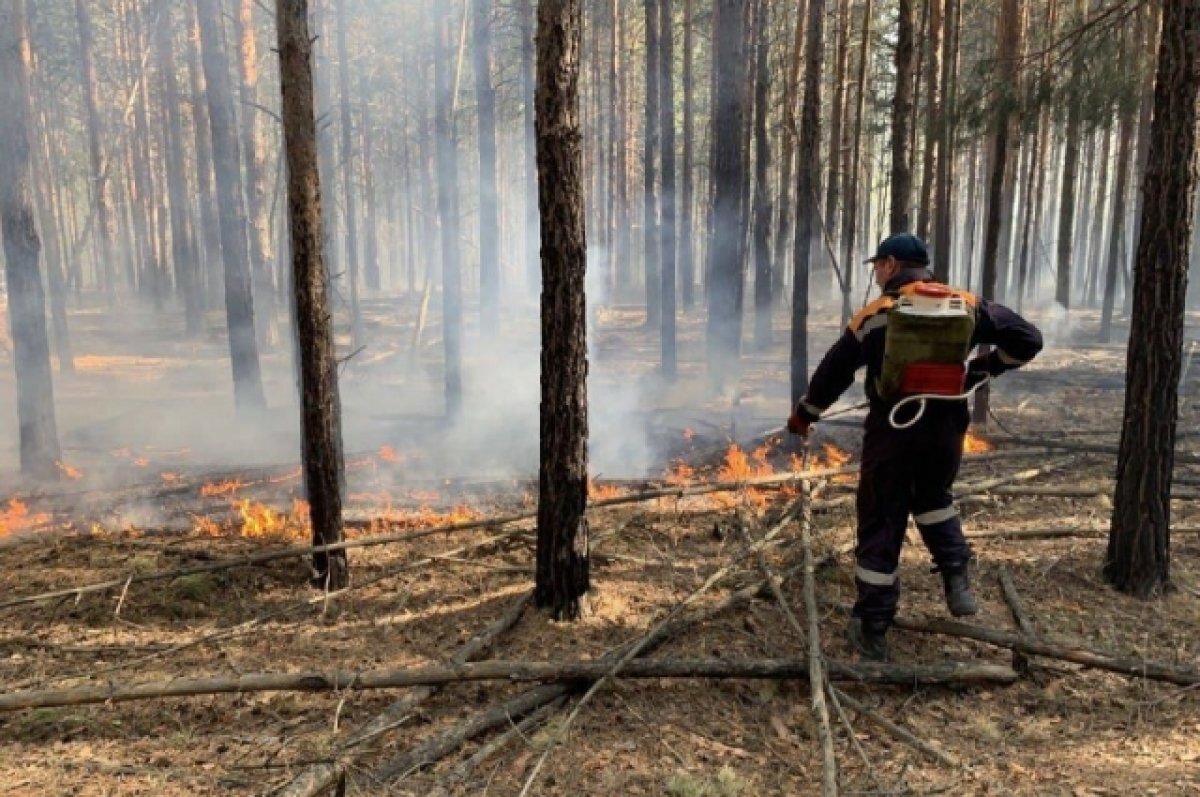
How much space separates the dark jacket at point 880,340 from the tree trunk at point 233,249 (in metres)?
13.4

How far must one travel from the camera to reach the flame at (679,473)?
9.62 meters

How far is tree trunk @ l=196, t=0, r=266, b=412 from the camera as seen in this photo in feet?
47.0

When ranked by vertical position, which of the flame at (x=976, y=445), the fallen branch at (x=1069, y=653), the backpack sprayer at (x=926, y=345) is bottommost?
the flame at (x=976, y=445)

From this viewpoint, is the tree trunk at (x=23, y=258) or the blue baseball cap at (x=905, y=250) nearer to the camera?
the blue baseball cap at (x=905, y=250)

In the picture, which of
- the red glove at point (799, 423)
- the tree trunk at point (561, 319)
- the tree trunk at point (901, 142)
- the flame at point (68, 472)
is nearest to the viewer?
the tree trunk at point (561, 319)

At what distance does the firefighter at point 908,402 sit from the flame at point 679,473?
477 cm

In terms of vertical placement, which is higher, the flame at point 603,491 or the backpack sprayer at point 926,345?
the backpack sprayer at point 926,345

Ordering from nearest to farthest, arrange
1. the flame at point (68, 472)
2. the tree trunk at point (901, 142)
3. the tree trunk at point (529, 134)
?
1. the tree trunk at point (901, 142)
2. the flame at point (68, 472)
3. the tree trunk at point (529, 134)

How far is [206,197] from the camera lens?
76.9 ft

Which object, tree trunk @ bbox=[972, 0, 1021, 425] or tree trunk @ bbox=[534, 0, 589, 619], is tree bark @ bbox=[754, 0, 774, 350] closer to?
tree trunk @ bbox=[972, 0, 1021, 425]

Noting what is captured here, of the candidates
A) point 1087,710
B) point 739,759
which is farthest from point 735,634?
point 1087,710

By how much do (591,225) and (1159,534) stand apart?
3883 centimetres

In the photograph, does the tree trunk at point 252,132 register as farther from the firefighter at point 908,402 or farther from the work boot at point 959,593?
the work boot at point 959,593

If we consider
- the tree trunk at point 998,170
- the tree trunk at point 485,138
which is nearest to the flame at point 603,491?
the tree trunk at point 998,170
